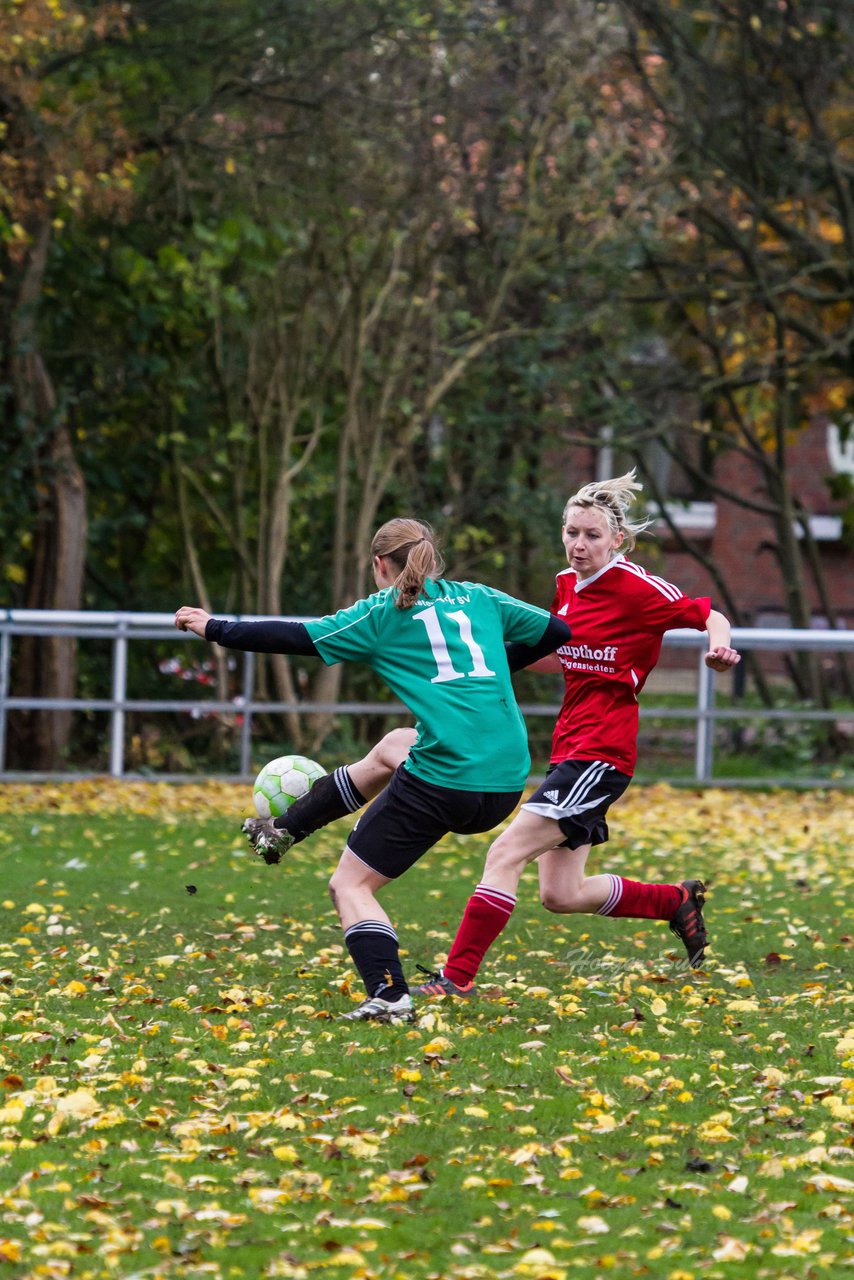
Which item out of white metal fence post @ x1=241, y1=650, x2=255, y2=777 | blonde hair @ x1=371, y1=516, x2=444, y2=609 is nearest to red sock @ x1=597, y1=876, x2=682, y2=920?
blonde hair @ x1=371, y1=516, x2=444, y2=609

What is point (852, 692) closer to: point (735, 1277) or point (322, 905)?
point (322, 905)

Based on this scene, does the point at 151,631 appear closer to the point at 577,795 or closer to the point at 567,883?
the point at 567,883

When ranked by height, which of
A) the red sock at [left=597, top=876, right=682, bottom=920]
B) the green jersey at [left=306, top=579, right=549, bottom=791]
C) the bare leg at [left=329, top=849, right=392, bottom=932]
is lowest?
the red sock at [left=597, top=876, right=682, bottom=920]

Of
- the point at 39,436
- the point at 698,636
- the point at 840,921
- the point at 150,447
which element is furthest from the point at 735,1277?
the point at 150,447

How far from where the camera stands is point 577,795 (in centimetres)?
660

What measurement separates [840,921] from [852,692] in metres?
10.1

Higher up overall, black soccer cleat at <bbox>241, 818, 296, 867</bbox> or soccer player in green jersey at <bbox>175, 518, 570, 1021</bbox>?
soccer player in green jersey at <bbox>175, 518, 570, 1021</bbox>

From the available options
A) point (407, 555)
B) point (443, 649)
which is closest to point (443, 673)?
point (443, 649)

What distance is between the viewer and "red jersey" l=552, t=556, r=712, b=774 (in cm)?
672

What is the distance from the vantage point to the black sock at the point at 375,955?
20.2ft

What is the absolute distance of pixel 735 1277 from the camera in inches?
145

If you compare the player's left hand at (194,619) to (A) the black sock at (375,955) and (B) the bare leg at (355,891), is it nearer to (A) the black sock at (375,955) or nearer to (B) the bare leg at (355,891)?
(B) the bare leg at (355,891)

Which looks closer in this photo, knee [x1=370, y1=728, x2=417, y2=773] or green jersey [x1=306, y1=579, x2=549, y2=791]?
green jersey [x1=306, y1=579, x2=549, y2=791]

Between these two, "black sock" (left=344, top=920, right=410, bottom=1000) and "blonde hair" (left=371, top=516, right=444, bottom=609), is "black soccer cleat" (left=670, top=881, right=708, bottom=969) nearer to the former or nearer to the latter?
"black sock" (left=344, top=920, right=410, bottom=1000)
